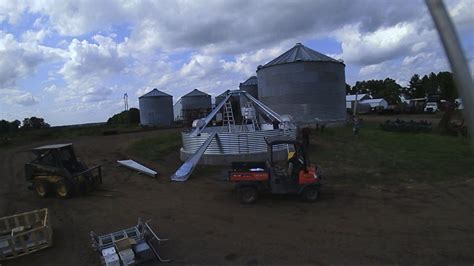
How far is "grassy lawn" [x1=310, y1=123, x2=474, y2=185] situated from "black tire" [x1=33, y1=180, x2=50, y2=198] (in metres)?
10.4

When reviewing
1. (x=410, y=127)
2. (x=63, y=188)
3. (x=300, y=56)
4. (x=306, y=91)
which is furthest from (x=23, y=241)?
(x=300, y=56)

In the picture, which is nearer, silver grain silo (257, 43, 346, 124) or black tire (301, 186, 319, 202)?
black tire (301, 186, 319, 202)

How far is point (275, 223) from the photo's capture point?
959 cm

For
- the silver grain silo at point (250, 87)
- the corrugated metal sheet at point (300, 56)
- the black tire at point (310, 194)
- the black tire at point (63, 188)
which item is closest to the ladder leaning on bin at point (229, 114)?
the black tire at point (63, 188)

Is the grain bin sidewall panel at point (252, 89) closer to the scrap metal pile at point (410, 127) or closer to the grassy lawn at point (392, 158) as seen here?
the scrap metal pile at point (410, 127)

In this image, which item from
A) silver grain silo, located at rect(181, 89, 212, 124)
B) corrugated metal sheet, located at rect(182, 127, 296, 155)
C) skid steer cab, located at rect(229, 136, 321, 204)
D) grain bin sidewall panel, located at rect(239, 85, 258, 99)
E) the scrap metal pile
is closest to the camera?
skid steer cab, located at rect(229, 136, 321, 204)

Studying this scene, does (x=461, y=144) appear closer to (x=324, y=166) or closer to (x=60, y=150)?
(x=324, y=166)

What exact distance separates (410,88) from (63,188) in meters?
111

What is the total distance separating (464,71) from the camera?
255cm

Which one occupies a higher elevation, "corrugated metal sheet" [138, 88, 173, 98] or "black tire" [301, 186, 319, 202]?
"corrugated metal sheet" [138, 88, 173, 98]

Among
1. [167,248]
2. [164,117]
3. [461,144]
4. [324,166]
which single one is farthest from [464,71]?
[164,117]

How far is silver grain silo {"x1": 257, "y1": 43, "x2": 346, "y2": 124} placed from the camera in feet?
109

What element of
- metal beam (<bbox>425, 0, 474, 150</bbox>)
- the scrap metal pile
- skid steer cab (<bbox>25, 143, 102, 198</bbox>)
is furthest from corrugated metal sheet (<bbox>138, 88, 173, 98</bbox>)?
metal beam (<bbox>425, 0, 474, 150</bbox>)

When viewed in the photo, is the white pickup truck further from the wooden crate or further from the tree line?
the wooden crate
